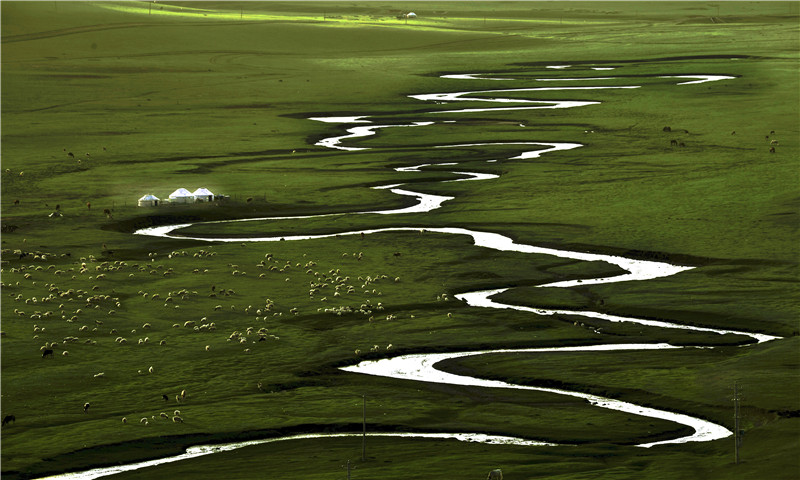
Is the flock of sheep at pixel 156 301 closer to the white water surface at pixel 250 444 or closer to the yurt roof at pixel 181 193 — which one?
the white water surface at pixel 250 444

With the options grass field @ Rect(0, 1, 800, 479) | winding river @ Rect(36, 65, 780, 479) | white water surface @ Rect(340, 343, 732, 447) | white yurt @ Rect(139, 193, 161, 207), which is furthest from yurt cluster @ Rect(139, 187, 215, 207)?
white water surface @ Rect(340, 343, 732, 447)

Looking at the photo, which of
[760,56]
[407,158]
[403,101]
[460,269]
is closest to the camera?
[460,269]

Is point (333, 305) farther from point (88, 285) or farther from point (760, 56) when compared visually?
point (760, 56)

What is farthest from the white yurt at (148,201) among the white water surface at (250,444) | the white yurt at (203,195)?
the white water surface at (250,444)

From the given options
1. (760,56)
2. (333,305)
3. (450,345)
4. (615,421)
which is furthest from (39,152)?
(760,56)

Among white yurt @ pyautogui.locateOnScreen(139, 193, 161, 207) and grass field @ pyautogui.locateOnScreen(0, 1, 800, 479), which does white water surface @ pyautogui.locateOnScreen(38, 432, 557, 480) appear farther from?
white yurt @ pyautogui.locateOnScreen(139, 193, 161, 207)
